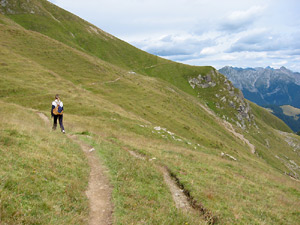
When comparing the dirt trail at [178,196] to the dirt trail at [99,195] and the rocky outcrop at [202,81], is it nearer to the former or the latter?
the dirt trail at [99,195]

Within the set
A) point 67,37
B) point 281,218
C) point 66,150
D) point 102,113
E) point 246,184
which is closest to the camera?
point 281,218

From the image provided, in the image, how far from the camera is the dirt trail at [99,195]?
27.6 feet

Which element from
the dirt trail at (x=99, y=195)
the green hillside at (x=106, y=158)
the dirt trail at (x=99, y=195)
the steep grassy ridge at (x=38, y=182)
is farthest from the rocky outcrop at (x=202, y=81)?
the steep grassy ridge at (x=38, y=182)

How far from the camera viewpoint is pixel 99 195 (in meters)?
10.3

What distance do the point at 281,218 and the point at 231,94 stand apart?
5680 inches

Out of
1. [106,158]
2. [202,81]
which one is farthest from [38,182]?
[202,81]

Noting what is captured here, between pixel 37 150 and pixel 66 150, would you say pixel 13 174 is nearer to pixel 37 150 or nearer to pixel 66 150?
pixel 37 150

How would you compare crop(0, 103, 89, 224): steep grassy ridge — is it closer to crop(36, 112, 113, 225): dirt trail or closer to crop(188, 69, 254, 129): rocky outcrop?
crop(36, 112, 113, 225): dirt trail

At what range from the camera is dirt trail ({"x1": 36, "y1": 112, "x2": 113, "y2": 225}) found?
8.41 meters

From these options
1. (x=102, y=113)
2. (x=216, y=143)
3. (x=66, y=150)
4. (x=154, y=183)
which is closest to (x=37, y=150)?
(x=66, y=150)

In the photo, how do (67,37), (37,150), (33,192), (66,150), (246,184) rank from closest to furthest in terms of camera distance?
1. (33,192)
2. (37,150)
3. (66,150)
4. (246,184)
5. (67,37)

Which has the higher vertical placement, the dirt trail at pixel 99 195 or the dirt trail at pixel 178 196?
the dirt trail at pixel 99 195

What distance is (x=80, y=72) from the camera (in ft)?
227

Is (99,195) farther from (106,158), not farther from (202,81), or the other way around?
(202,81)
